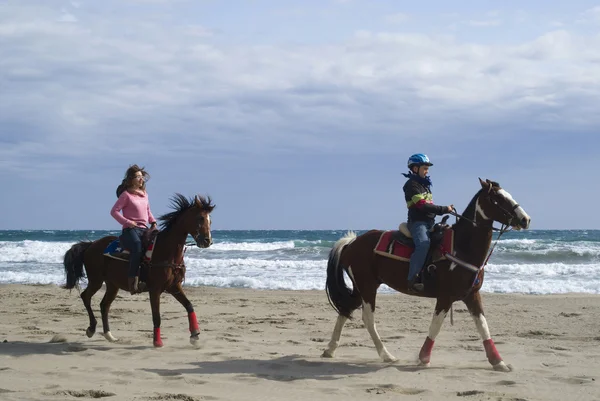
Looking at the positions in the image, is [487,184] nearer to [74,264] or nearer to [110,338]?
[110,338]

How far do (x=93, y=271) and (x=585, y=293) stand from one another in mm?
11323

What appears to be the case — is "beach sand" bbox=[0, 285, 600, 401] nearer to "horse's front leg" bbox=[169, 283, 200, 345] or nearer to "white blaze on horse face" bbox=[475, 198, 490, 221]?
"horse's front leg" bbox=[169, 283, 200, 345]

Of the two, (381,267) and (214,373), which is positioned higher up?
(381,267)

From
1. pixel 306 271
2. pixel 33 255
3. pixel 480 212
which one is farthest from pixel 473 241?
pixel 33 255

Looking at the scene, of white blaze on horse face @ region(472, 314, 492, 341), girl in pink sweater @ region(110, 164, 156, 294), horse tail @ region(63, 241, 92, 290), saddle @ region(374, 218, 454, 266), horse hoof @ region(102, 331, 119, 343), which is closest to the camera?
white blaze on horse face @ region(472, 314, 492, 341)

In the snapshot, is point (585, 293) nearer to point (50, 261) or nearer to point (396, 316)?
point (396, 316)

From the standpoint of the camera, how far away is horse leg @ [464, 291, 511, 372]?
21.7 ft

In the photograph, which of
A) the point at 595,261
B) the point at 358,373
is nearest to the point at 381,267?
the point at 358,373

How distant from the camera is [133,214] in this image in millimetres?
8102

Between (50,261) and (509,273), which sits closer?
(509,273)

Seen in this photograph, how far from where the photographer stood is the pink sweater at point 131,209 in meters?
7.96

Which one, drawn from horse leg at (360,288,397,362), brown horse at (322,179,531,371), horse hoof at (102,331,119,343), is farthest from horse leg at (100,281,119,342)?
horse leg at (360,288,397,362)

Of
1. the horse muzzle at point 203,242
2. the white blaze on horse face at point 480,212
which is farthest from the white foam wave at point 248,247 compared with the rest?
the white blaze on horse face at point 480,212

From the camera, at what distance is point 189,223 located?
309 inches
